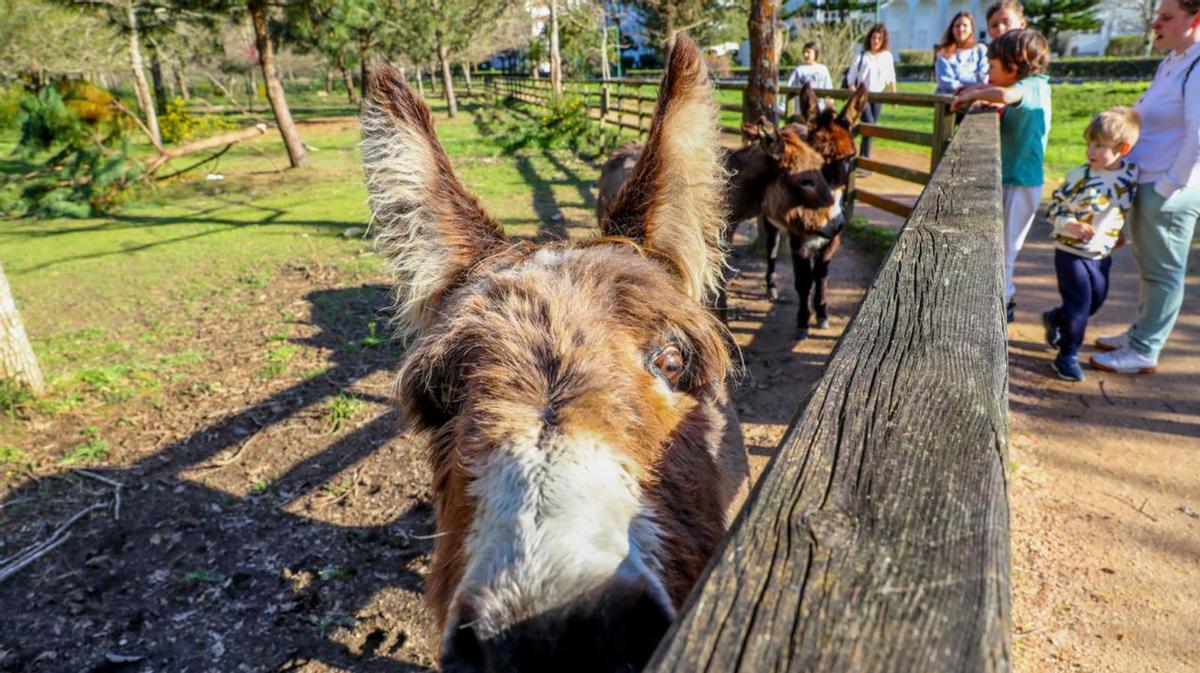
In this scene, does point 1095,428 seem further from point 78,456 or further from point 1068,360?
point 78,456

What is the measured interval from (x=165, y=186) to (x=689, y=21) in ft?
51.2

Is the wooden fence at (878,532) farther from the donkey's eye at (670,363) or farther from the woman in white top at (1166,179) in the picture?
the woman in white top at (1166,179)

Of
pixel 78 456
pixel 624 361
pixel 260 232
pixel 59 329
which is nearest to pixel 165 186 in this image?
pixel 260 232

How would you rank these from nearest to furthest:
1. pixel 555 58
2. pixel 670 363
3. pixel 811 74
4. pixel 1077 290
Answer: pixel 670 363
pixel 1077 290
pixel 811 74
pixel 555 58

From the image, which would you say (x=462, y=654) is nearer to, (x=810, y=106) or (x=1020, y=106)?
(x=1020, y=106)

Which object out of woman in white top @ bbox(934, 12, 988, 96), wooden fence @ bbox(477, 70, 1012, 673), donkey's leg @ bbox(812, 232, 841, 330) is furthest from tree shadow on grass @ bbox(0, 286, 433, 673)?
woman in white top @ bbox(934, 12, 988, 96)

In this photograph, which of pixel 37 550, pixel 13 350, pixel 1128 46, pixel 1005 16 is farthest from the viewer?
pixel 1128 46

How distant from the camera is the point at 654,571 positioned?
4.54 feet

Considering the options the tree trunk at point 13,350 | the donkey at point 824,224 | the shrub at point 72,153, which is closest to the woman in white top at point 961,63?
the donkey at point 824,224

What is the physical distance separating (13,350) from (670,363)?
587cm

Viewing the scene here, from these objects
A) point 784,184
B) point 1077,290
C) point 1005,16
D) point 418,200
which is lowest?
point 1077,290

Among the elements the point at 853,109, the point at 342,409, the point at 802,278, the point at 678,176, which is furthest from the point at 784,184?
the point at 342,409

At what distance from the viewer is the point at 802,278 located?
6551mm

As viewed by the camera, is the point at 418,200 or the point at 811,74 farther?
the point at 811,74
